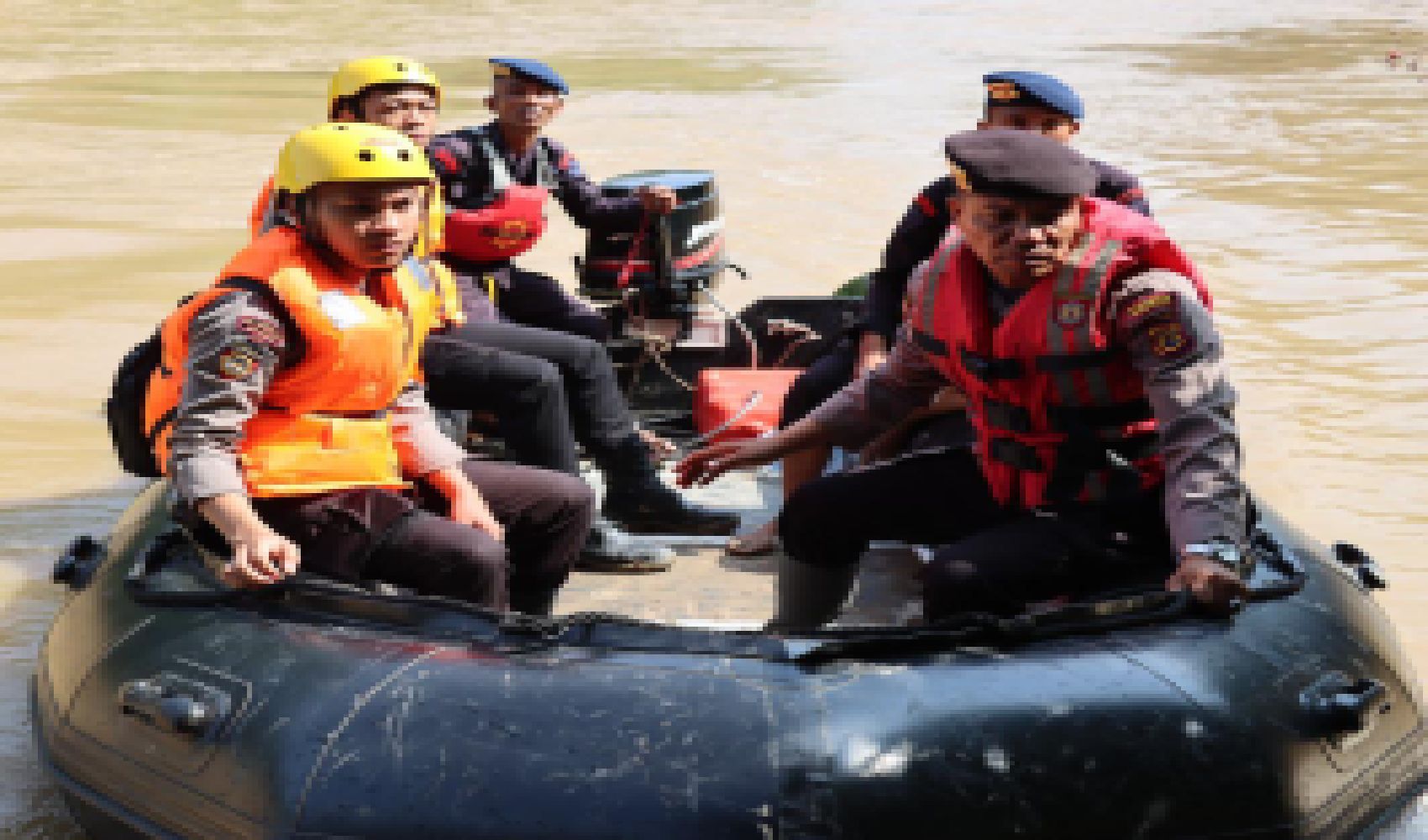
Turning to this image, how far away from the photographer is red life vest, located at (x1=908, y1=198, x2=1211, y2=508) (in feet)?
10.0

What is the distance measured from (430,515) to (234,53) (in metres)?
20.5

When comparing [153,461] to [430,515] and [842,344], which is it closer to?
[430,515]

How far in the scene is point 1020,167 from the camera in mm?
3002

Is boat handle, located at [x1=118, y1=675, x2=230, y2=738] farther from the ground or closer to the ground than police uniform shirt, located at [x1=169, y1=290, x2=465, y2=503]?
closer to the ground

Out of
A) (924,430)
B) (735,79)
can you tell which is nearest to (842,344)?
(924,430)

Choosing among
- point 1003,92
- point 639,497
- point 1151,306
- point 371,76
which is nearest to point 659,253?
point 639,497

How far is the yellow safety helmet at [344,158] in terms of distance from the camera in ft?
10.2

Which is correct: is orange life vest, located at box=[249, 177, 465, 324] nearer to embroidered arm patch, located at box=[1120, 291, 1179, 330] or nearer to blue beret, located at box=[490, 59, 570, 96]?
blue beret, located at box=[490, 59, 570, 96]

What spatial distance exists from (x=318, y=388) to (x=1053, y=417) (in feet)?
4.13

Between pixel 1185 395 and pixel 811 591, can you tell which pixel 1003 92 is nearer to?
pixel 811 591

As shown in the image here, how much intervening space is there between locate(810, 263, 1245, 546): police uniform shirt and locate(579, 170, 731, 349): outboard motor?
9.00ft

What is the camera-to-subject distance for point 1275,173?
1341 cm

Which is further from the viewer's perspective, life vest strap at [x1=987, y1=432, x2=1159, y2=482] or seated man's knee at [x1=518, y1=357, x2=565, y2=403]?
seated man's knee at [x1=518, y1=357, x2=565, y2=403]

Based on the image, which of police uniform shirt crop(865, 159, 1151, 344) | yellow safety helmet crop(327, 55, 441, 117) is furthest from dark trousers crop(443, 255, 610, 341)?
police uniform shirt crop(865, 159, 1151, 344)
